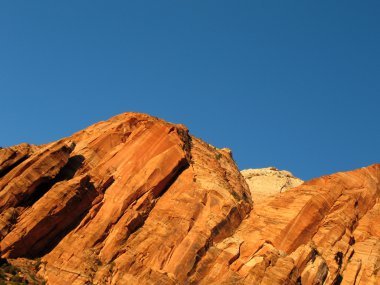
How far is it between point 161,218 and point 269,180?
63832 millimetres

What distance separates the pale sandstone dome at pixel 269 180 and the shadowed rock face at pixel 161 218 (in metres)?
35.4

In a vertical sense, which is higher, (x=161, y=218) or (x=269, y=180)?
(x=269, y=180)

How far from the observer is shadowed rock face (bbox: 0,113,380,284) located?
271ft

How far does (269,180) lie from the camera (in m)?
150

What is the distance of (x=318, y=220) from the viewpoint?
96.0 m

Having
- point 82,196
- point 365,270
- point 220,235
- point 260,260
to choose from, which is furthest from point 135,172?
point 365,270

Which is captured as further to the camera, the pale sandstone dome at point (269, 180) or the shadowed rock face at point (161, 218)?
the pale sandstone dome at point (269, 180)

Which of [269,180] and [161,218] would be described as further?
[269,180]

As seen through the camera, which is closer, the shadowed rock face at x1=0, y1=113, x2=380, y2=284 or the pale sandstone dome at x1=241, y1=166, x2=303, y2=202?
the shadowed rock face at x1=0, y1=113, x2=380, y2=284

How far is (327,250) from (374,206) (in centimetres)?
1718

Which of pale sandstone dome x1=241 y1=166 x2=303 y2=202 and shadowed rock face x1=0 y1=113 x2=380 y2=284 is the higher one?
pale sandstone dome x1=241 y1=166 x2=303 y2=202

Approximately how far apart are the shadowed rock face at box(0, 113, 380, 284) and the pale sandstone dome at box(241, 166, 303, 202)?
116 feet

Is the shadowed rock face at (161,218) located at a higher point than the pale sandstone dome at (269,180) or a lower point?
lower

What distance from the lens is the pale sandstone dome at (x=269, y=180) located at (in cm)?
14162
